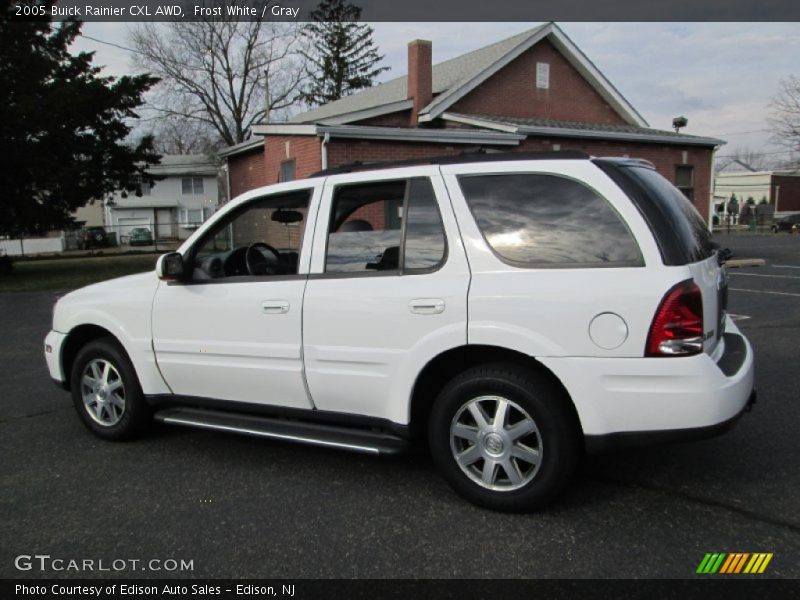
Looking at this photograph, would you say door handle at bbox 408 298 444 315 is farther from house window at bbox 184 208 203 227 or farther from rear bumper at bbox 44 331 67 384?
house window at bbox 184 208 203 227

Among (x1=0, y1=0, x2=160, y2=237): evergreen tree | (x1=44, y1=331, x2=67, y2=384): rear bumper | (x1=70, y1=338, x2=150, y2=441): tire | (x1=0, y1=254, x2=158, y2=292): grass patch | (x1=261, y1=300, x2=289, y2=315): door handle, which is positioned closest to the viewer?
(x1=261, y1=300, x2=289, y2=315): door handle

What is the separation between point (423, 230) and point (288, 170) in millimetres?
13704

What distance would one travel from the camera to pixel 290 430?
3926mm

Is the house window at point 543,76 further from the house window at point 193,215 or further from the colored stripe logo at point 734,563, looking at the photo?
the house window at point 193,215

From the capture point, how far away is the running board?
365 cm

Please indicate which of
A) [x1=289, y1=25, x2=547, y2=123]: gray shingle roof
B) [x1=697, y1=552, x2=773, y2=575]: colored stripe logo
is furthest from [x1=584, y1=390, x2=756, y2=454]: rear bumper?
[x1=289, y1=25, x2=547, y2=123]: gray shingle roof

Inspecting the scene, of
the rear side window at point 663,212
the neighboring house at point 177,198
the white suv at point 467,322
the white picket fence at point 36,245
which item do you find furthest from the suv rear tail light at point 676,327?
the neighboring house at point 177,198

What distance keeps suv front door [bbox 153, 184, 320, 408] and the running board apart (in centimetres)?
12

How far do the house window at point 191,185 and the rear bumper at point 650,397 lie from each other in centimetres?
5603

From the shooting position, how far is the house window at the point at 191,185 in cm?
5538

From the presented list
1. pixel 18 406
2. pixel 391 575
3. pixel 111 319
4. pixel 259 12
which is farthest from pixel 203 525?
pixel 259 12

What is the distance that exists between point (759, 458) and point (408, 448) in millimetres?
2239

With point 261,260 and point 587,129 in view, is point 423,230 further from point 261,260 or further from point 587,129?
point 587,129
